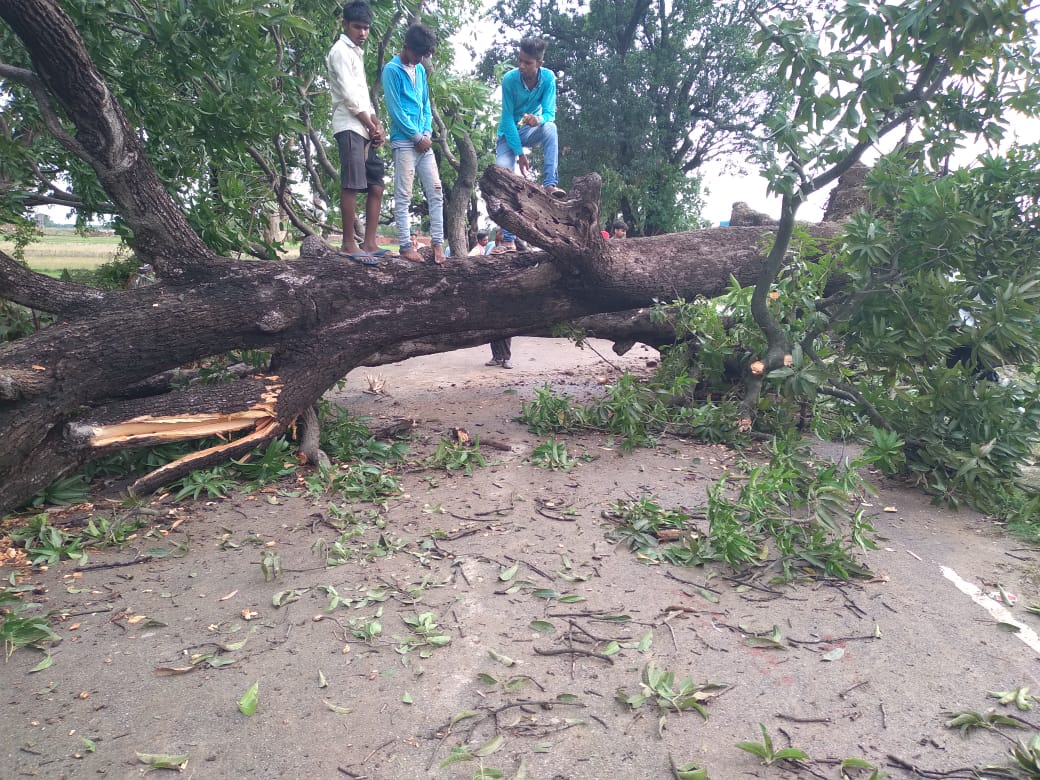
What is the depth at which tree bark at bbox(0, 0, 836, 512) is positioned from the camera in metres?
3.91

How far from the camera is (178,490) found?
4348 mm

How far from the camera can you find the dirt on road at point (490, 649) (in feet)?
7.23

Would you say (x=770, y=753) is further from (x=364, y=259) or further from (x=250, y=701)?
(x=364, y=259)

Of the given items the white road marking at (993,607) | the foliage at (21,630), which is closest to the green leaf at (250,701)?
the foliage at (21,630)

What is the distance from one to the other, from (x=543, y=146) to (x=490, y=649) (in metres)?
4.59

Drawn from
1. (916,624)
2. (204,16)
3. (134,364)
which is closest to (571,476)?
(916,624)

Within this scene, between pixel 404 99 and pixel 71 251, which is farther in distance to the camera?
pixel 71 251

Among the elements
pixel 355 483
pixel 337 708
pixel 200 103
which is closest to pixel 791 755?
pixel 337 708

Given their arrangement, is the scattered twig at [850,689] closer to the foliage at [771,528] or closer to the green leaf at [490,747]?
the foliage at [771,528]

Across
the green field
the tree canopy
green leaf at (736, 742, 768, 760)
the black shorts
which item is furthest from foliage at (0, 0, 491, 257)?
green leaf at (736, 742, 768, 760)

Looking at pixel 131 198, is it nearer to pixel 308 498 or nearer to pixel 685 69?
pixel 308 498

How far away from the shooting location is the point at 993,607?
10.2ft

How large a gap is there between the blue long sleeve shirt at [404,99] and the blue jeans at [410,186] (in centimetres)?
11

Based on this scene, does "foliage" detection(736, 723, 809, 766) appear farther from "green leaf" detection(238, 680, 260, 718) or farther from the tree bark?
the tree bark
